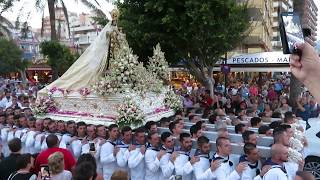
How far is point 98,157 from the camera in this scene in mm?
8570

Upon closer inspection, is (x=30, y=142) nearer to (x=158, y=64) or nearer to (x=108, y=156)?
(x=108, y=156)

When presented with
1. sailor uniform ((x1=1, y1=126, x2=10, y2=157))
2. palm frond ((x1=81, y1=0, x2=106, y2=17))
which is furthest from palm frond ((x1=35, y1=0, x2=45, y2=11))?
sailor uniform ((x1=1, y1=126, x2=10, y2=157))

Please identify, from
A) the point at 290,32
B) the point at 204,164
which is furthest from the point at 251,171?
the point at 290,32

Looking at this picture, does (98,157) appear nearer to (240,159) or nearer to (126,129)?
(126,129)

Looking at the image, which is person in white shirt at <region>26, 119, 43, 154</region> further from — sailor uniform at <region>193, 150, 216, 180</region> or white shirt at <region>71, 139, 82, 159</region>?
sailor uniform at <region>193, 150, 216, 180</region>

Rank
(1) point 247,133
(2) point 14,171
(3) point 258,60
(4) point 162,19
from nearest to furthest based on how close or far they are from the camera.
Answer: (2) point 14,171 < (1) point 247,133 < (4) point 162,19 < (3) point 258,60

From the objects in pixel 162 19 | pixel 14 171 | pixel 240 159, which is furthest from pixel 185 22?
pixel 14 171

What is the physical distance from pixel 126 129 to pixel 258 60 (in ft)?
47.0

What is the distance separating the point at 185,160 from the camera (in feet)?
24.4

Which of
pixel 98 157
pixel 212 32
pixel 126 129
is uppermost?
pixel 212 32

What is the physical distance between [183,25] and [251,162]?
32.4ft

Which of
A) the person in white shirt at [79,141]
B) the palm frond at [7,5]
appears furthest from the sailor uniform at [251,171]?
the palm frond at [7,5]

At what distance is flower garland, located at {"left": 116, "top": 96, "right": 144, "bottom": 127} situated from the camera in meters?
10.7

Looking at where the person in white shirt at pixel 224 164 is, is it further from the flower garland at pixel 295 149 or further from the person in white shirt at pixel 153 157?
the person in white shirt at pixel 153 157
